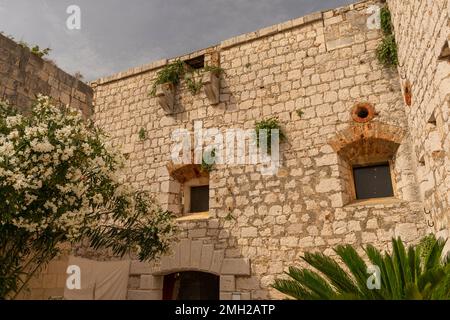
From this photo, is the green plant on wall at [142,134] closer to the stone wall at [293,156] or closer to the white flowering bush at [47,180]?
the stone wall at [293,156]

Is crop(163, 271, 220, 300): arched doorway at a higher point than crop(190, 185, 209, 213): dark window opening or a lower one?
lower

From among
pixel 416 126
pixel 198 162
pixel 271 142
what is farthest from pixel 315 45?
pixel 198 162

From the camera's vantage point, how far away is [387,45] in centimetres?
598

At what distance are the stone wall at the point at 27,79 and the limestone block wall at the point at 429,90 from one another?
615 cm

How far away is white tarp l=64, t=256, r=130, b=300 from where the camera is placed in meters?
6.78

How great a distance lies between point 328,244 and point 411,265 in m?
2.14

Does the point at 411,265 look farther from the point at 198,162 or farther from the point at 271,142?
the point at 198,162

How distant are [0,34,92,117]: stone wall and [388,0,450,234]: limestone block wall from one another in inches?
242

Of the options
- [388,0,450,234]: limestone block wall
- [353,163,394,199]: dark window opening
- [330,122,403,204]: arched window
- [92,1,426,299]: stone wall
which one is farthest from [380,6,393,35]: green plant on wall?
[353,163,394,199]: dark window opening

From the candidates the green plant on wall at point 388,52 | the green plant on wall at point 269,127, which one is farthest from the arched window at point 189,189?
the green plant on wall at point 388,52

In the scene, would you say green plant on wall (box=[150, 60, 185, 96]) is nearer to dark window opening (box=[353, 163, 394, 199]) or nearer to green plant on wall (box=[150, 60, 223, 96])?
green plant on wall (box=[150, 60, 223, 96])

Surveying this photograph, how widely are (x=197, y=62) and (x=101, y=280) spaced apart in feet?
15.9

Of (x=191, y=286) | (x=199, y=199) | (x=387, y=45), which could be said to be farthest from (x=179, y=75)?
(x=191, y=286)

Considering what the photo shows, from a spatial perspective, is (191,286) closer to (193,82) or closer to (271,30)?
(193,82)
